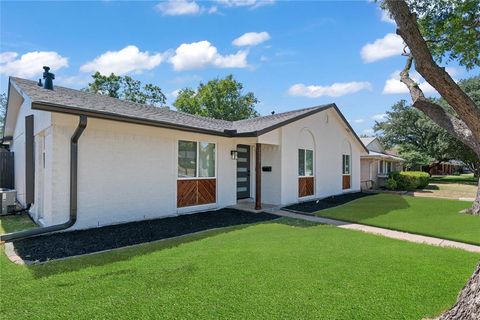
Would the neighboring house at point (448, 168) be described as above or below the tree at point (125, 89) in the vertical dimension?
below

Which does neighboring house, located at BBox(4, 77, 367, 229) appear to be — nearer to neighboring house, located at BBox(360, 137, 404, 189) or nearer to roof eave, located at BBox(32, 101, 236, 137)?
roof eave, located at BBox(32, 101, 236, 137)

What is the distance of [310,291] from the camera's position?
146 inches

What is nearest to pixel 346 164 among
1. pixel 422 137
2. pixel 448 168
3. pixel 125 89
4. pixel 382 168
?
pixel 382 168

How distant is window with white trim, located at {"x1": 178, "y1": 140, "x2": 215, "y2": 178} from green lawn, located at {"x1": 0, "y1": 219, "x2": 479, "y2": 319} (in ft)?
13.0

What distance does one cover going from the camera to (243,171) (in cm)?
1234

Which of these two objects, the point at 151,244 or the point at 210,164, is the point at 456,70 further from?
the point at 151,244

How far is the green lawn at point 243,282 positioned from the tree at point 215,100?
34.8m

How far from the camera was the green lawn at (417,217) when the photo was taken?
24.4ft

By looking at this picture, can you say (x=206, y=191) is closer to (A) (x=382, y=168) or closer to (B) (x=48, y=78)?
(B) (x=48, y=78)

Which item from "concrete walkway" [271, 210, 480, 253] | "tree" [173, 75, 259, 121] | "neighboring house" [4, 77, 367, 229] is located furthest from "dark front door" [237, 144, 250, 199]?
"tree" [173, 75, 259, 121]

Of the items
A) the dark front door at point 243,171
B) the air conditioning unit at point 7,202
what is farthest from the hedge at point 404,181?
Result: the air conditioning unit at point 7,202

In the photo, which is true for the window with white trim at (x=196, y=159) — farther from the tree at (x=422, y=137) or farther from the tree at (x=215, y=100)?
the tree at (x=215, y=100)

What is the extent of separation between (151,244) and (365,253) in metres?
4.35

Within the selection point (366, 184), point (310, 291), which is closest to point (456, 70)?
point (310, 291)
